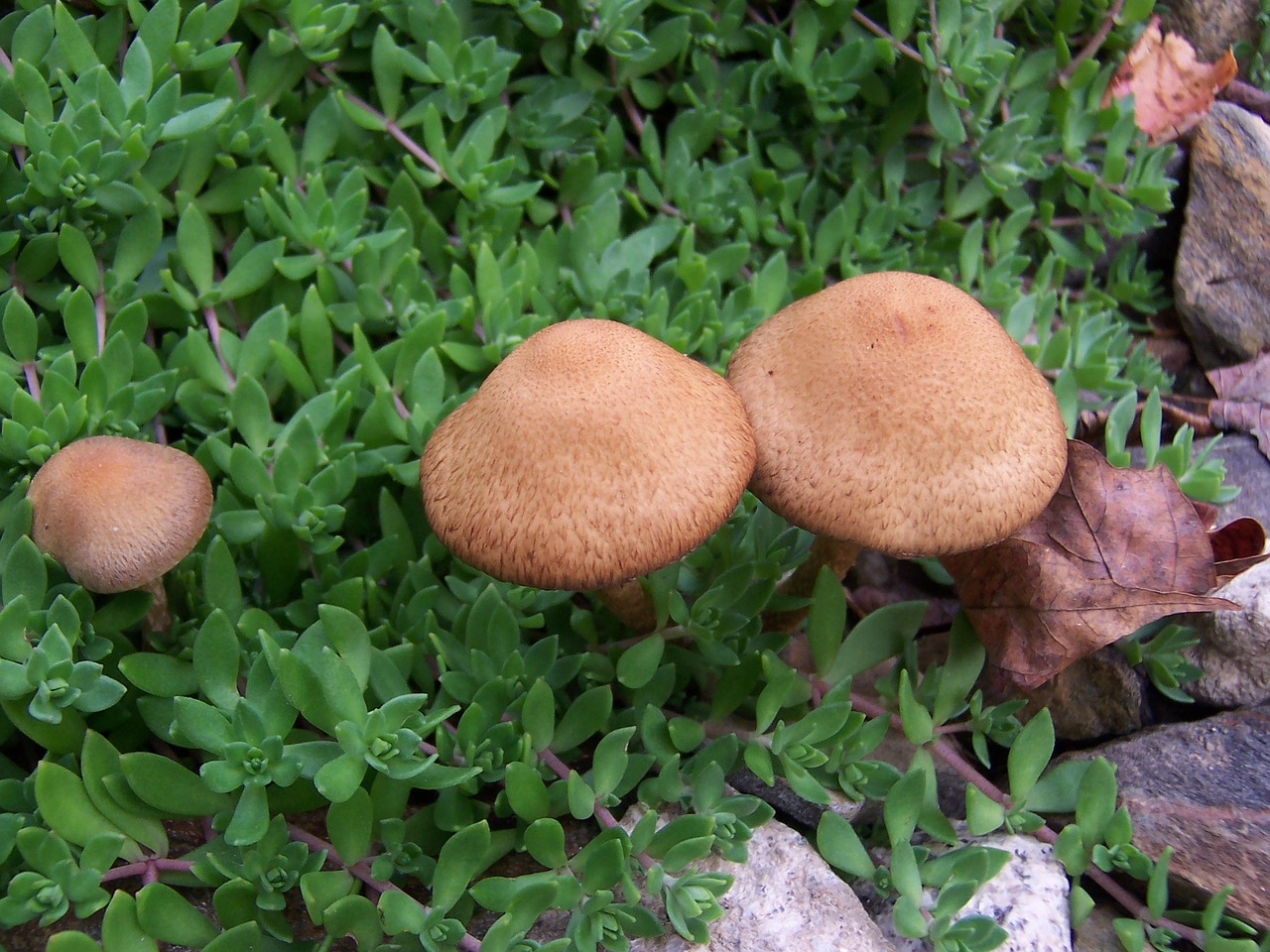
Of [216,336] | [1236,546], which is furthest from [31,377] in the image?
[1236,546]

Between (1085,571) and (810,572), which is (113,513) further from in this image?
(1085,571)

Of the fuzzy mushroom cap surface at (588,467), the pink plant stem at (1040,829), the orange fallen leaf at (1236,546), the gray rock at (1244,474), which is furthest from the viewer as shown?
the gray rock at (1244,474)

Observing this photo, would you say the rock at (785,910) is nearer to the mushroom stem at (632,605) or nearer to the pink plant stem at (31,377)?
the mushroom stem at (632,605)

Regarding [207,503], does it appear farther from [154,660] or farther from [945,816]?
[945,816]

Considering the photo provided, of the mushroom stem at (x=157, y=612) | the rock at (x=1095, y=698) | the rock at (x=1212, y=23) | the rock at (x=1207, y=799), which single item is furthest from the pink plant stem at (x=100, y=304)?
the rock at (x=1212, y=23)

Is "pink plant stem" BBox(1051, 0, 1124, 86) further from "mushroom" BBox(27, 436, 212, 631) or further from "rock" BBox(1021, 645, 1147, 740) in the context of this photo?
"mushroom" BBox(27, 436, 212, 631)

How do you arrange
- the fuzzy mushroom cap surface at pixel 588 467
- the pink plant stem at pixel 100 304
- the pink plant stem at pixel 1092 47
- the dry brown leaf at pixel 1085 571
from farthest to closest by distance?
1. the pink plant stem at pixel 1092 47
2. the pink plant stem at pixel 100 304
3. the dry brown leaf at pixel 1085 571
4. the fuzzy mushroom cap surface at pixel 588 467
